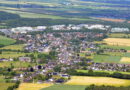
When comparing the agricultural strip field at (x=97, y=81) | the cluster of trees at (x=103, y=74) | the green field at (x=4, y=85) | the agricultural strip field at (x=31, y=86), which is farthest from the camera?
the cluster of trees at (x=103, y=74)

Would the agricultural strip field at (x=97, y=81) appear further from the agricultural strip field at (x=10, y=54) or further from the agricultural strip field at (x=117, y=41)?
the agricultural strip field at (x=117, y=41)

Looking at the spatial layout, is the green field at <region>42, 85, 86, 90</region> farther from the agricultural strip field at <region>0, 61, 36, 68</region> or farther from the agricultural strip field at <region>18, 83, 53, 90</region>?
the agricultural strip field at <region>0, 61, 36, 68</region>

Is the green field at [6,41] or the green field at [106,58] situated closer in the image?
the green field at [106,58]

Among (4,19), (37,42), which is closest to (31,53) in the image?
(37,42)

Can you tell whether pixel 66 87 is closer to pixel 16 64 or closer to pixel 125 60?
pixel 16 64

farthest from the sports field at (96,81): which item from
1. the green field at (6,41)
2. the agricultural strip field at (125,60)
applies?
the green field at (6,41)

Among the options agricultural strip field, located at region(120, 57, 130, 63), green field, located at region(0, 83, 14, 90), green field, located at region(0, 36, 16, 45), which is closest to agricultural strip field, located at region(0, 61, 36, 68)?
green field, located at region(0, 83, 14, 90)

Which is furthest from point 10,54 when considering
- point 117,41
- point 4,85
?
point 117,41
